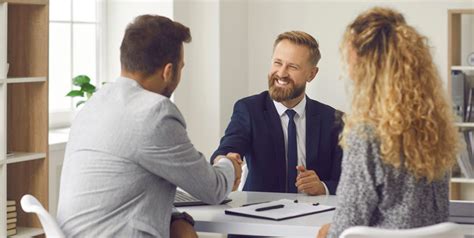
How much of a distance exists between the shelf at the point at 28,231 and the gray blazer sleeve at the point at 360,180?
2.23m

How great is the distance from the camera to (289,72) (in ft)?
11.9

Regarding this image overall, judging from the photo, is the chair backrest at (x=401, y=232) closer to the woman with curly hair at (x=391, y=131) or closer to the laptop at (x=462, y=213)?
the woman with curly hair at (x=391, y=131)

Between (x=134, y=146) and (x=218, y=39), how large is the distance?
3.15 m

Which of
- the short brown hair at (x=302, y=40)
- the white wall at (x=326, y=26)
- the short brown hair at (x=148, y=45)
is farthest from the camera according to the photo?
the white wall at (x=326, y=26)

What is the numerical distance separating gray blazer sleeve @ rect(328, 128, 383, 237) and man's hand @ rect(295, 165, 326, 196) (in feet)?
3.14

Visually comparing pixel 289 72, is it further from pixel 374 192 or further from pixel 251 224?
pixel 374 192

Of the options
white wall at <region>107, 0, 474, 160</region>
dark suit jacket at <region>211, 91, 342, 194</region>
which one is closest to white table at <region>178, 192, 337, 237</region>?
dark suit jacket at <region>211, 91, 342, 194</region>

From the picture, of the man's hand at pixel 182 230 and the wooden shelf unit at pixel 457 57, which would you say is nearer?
the man's hand at pixel 182 230

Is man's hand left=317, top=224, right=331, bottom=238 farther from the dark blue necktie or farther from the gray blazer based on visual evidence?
the dark blue necktie

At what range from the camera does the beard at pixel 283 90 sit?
354cm

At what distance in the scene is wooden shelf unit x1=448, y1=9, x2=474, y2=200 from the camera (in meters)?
5.18

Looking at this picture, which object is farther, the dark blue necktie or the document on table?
the dark blue necktie

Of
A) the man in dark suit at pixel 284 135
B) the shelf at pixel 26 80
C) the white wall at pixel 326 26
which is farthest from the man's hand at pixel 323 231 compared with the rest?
the white wall at pixel 326 26

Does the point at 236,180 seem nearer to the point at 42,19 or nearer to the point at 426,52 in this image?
the point at 426,52
